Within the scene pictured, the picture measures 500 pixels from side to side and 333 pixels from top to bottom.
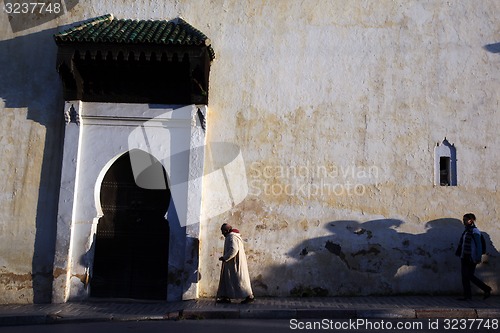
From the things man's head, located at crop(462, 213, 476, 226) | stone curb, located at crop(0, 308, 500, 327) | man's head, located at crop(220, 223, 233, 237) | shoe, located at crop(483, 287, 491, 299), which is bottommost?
stone curb, located at crop(0, 308, 500, 327)

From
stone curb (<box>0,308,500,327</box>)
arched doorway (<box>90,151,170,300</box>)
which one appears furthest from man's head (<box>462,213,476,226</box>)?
arched doorway (<box>90,151,170,300</box>)

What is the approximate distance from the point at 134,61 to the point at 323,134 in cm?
337

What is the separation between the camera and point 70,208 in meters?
8.62

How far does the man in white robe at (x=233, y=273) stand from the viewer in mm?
7926

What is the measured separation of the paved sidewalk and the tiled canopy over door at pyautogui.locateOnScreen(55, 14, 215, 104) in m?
3.40

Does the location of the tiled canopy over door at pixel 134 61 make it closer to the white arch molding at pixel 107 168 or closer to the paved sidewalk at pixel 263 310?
the white arch molding at pixel 107 168

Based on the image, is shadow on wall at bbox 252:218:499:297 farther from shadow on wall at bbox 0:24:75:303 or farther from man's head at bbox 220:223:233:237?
shadow on wall at bbox 0:24:75:303

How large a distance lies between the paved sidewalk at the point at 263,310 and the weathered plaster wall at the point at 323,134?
1.96 feet

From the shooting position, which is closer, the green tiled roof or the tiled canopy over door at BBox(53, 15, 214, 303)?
the green tiled roof

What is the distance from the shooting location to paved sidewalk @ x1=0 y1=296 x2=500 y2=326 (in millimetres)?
7203

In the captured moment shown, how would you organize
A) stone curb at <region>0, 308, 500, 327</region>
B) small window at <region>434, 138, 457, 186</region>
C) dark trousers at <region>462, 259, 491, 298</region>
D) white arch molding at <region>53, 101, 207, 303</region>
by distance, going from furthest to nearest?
1. small window at <region>434, 138, 457, 186</region>
2. white arch molding at <region>53, 101, 207, 303</region>
3. dark trousers at <region>462, 259, 491, 298</region>
4. stone curb at <region>0, 308, 500, 327</region>

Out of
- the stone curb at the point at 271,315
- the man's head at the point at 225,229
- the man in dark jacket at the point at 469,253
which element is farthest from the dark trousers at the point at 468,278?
the man's head at the point at 225,229

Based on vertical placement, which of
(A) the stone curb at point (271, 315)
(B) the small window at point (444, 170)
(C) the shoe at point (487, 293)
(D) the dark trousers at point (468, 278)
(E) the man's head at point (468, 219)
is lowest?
(A) the stone curb at point (271, 315)

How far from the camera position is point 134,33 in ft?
27.7
